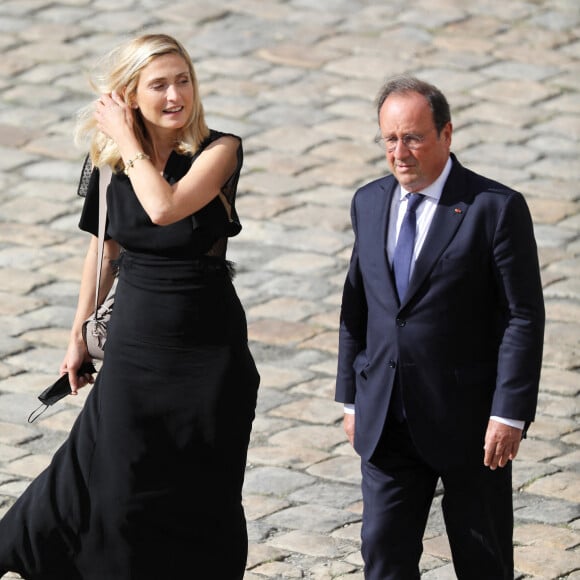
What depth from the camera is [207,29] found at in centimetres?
1107

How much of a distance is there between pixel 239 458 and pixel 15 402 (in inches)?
87.1

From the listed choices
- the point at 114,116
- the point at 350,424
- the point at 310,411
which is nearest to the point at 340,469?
the point at 310,411

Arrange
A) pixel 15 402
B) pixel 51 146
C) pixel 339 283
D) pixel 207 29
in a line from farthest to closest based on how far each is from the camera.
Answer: pixel 207 29 → pixel 51 146 → pixel 339 283 → pixel 15 402

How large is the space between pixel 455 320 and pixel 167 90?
1.09 m

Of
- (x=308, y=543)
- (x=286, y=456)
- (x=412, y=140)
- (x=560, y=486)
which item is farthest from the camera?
(x=286, y=456)

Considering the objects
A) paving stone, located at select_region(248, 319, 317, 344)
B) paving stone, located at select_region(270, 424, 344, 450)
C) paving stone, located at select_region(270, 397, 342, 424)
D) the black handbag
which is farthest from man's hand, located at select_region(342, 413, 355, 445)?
paving stone, located at select_region(248, 319, 317, 344)

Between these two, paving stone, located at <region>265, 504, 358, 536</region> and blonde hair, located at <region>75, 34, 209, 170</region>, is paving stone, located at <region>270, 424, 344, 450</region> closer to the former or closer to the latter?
paving stone, located at <region>265, 504, 358, 536</region>

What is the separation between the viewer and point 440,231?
13.9 feet

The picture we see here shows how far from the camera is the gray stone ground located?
5.77 meters

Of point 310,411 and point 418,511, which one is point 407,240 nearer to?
point 418,511

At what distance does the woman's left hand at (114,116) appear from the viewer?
A: 450cm

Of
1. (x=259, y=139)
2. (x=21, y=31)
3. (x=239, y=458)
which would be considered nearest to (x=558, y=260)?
(x=259, y=139)

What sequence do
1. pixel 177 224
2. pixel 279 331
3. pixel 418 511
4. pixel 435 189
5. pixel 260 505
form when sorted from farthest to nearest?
pixel 279 331 < pixel 260 505 < pixel 177 224 < pixel 418 511 < pixel 435 189

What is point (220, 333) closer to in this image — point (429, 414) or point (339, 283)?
point (429, 414)
